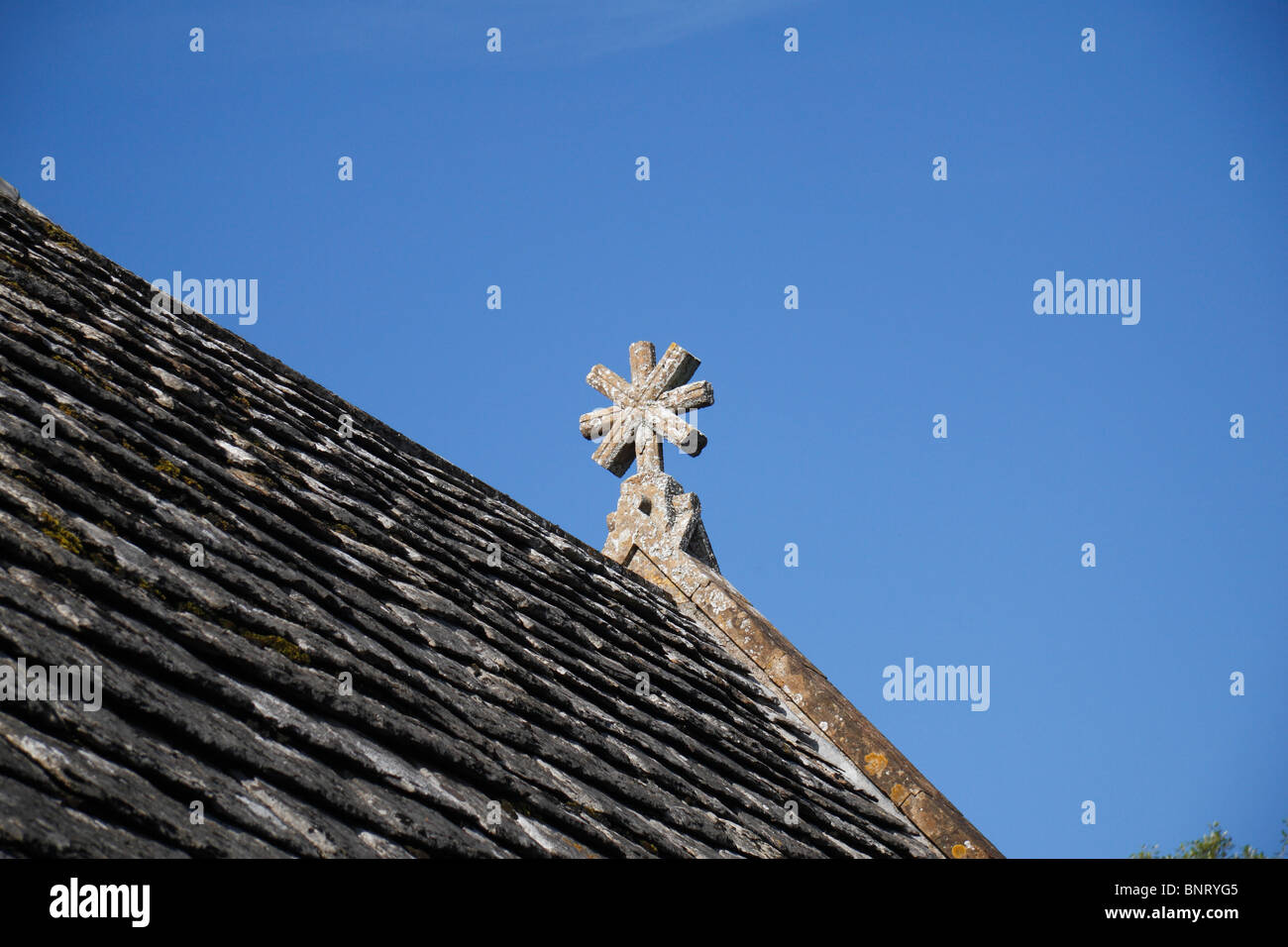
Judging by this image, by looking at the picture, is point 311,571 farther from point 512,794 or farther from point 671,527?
point 671,527

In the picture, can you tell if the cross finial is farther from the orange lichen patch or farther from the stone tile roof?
the orange lichen patch

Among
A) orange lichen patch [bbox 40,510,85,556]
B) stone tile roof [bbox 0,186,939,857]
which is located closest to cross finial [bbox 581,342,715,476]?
stone tile roof [bbox 0,186,939,857]

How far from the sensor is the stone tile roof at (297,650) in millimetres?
2379

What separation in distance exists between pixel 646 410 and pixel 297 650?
5.28 m

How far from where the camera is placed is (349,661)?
3.32 metres

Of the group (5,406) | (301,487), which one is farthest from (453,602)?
(5,406)

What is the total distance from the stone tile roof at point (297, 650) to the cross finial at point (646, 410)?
204 centimetres

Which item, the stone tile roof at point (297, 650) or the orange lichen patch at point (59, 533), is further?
the orange lichen patch at point (59, 533)

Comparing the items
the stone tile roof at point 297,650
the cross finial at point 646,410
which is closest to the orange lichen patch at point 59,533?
the stone tile roof at point 297,650

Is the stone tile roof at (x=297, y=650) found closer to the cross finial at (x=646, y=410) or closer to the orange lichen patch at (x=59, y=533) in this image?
the orange lichen patch at (x=59, y=533)

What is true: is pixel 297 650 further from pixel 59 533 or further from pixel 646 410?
pixel 646 410

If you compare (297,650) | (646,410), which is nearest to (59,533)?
(297,650)

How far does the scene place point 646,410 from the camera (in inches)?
324
